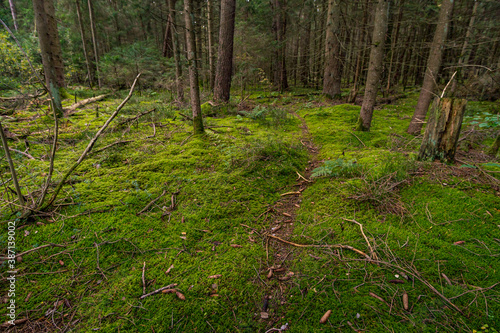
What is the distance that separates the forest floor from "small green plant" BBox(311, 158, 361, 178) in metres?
0.03

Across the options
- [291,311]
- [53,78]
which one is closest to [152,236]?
[291,311]

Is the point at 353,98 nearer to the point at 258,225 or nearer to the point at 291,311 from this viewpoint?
the point at 258,225

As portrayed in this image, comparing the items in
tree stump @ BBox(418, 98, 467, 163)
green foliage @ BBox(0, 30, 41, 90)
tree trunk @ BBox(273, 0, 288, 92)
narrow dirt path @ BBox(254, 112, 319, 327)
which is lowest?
narrow dirt path @ BBox(254, 112, 319, 327)

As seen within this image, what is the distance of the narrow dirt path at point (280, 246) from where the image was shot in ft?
6.55

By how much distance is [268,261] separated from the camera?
2396 millimetres

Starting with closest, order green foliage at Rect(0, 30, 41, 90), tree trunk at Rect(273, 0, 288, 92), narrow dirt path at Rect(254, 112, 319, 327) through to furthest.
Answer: narrow dirt path at Rect(254, 112, 319, 327), green foliage at Rect(0, 30, 41, 90), tree trunk at Rect(273, 0, 288, 92)

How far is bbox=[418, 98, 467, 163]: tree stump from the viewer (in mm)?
3268

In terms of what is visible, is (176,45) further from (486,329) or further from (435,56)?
(486,329)

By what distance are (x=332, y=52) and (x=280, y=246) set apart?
31.3ft

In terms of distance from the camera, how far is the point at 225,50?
8.30m

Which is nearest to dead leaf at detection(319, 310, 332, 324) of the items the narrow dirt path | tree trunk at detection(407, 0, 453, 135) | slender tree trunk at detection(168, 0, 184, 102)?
the narrow dirt path

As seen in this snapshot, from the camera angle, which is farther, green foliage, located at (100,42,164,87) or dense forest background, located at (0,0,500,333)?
green foliage, located at (100,42,164,87)

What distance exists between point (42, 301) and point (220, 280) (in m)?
1.53

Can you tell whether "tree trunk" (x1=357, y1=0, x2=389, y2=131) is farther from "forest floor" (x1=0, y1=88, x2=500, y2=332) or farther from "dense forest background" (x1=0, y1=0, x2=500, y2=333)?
"forest floor" (x1=0, y1=88, x2=500, y2=332)
